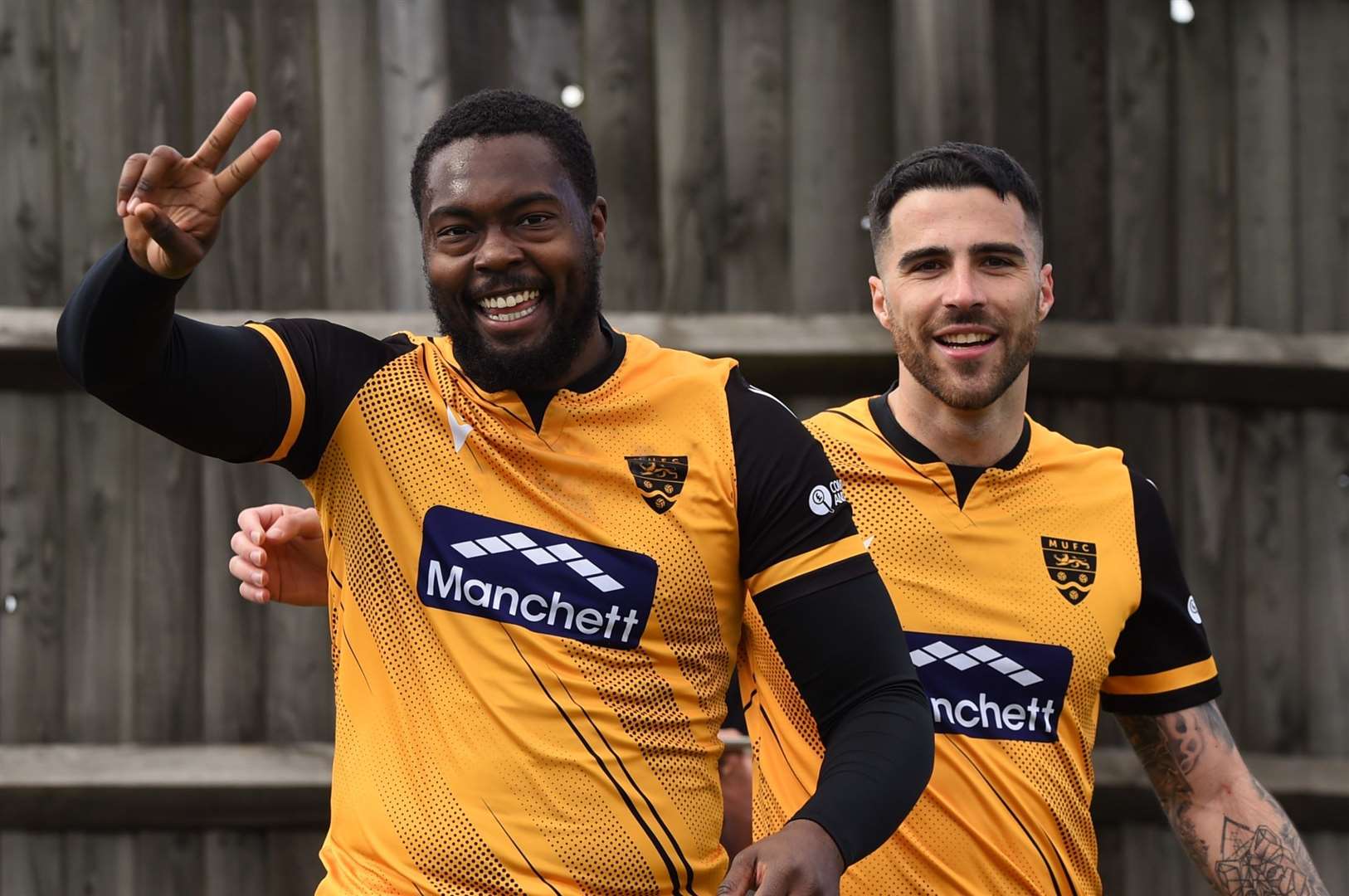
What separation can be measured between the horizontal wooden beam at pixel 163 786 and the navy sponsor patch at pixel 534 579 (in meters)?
3.54

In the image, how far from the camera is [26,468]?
6070 mm

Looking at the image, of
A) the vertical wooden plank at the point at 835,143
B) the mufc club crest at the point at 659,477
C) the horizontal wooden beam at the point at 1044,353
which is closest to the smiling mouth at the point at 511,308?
the mufc club crest at the point at 659,477

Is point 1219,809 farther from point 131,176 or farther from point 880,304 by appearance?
point 131,176

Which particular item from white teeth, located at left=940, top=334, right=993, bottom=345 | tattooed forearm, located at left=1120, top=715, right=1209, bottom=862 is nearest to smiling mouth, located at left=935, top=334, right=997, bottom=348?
white teeth, located at left=940, top=334, right=993, bottom=345

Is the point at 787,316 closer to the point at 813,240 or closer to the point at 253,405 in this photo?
the point at 813,240

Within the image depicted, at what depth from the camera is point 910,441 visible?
3705 mm

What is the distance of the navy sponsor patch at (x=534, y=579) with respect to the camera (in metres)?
2.60

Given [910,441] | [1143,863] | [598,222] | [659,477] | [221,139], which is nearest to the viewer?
[221,139]

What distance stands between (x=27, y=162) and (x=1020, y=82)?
3778mm

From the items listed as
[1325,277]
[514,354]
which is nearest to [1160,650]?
[514,354]

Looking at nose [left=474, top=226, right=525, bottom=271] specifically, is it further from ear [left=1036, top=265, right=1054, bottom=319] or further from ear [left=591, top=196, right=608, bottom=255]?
ear [left=1036, top=265, right=1054, bottom=319]

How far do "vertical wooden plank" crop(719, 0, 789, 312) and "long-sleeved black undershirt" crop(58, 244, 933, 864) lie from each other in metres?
3.42

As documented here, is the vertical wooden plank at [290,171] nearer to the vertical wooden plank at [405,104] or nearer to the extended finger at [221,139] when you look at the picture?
the vertical wooden plank at [405,104]

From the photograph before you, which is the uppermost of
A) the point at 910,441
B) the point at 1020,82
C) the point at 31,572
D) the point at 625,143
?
the point at 1020,82
